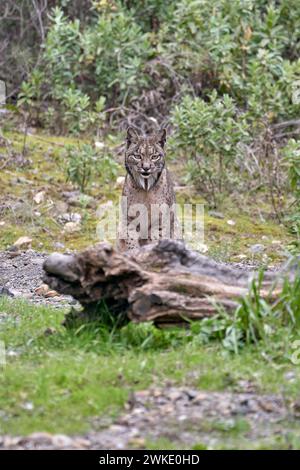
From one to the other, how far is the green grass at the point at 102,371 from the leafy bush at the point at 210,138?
722cm

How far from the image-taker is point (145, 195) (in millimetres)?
11062

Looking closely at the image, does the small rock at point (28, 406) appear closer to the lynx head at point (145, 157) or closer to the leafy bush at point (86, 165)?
the lynx head at point (145, 157)

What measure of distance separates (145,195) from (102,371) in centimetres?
470

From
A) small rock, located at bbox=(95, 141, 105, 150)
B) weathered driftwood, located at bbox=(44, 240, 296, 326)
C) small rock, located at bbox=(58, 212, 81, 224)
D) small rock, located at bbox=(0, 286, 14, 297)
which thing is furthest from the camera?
small rock, located at bbox=(95, 141, 105, 150)

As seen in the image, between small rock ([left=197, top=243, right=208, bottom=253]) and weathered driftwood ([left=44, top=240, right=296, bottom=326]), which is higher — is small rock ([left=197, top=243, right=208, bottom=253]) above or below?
below

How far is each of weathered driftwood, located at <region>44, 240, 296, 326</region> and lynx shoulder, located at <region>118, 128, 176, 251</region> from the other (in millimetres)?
3413

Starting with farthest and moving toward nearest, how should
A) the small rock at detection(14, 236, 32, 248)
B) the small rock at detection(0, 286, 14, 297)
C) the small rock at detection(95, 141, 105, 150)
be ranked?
the small rock at detection(95, 141, 105, 150), the small rock at detection(14, 236, 32, 248), the small rock at detection(0, 286, 14, 297)

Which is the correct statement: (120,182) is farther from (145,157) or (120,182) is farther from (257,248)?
(145,157)

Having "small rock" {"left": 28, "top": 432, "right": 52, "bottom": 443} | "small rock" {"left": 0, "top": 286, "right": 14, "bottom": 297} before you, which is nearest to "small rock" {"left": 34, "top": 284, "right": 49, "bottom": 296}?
"small rock" {"left": 0, "top": 286, "right": 14, "bottom": 297}

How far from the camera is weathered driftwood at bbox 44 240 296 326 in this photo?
708 centimetres

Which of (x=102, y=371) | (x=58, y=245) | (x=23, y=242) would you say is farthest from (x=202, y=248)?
(x=102, y=371)

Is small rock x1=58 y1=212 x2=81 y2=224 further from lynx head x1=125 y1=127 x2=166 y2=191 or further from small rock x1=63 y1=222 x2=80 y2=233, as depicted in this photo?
lynx head x1=125 y1=127 x2=166 y2=191

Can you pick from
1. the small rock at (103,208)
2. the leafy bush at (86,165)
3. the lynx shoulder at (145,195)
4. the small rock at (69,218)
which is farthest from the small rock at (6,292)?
the leafy bush at (86,165)

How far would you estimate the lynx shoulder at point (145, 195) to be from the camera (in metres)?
10.9
